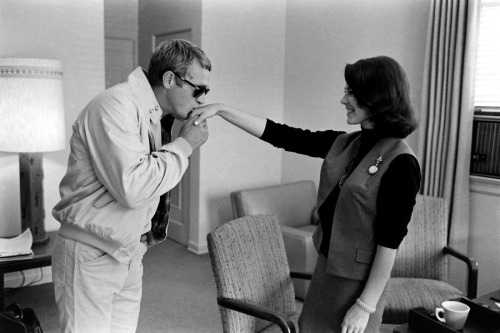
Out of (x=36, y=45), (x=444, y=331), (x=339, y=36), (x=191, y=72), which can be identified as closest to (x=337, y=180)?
(x=191, y=72)

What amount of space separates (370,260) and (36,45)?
113 inches

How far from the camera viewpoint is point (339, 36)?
173 inches

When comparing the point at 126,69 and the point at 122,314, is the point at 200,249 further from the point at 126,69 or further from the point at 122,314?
the point at 122,314

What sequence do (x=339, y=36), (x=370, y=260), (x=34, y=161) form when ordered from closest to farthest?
(x=370, y=260) → (x=34, y=161) → (x=339, y=36)

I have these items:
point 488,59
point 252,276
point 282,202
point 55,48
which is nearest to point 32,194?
point 55,48

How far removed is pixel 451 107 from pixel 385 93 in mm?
2171

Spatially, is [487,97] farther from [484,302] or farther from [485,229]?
[484,302]

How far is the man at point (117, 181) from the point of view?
4.87 ft

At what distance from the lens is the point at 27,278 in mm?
3527

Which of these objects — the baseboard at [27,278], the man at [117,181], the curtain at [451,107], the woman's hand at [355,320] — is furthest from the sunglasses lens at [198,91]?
the baseboard at [27,278]

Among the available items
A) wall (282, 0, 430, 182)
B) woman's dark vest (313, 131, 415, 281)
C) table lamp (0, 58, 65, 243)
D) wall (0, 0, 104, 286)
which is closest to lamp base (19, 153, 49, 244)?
table lamp (0, 58, 65, 243)

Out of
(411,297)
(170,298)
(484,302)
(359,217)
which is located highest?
(359,217)

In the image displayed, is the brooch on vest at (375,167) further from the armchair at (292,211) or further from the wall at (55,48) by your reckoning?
the wall at (55,48)

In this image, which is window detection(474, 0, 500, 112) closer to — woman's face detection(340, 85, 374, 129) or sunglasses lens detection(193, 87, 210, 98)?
woman's face detection(340, 85, 374, 129)
